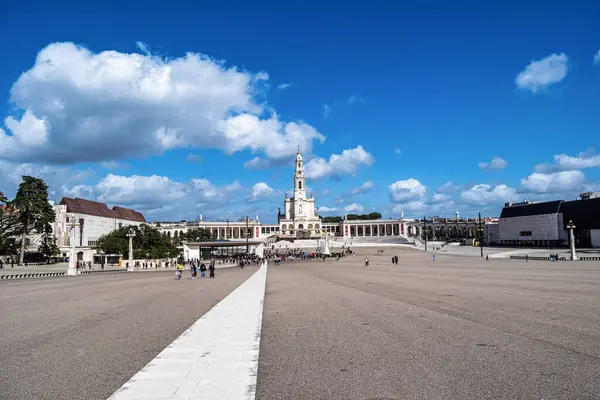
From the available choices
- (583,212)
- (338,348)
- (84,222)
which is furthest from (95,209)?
(583,212)

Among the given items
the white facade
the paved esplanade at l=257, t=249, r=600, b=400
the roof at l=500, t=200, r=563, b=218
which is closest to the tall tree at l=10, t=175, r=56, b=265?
the paved esplanade at l=257, t=249, r=600, b=400

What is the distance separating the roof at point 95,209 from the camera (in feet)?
338

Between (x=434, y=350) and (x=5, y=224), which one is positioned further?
(x=5, y=224)

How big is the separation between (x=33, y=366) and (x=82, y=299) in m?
14.1

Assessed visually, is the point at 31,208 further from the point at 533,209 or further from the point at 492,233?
the point at 492,233

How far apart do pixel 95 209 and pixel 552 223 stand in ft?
377

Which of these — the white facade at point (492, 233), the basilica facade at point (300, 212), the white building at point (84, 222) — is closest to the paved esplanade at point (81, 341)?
the white building at point (84, 222)

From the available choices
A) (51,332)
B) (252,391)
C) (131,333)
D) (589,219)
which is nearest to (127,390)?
(252,391)

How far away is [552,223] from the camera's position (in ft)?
368

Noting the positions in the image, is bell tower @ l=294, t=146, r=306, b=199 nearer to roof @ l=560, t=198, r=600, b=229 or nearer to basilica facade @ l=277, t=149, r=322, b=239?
basilica facade @ l=277, t=149, r=322, b=239

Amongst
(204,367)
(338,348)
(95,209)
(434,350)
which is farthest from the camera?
(95,209)

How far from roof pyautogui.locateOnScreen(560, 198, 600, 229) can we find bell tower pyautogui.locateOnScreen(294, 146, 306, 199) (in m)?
100

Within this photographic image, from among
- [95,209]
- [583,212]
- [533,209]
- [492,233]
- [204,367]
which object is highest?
[95,209]

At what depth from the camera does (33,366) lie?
8.91 metres
